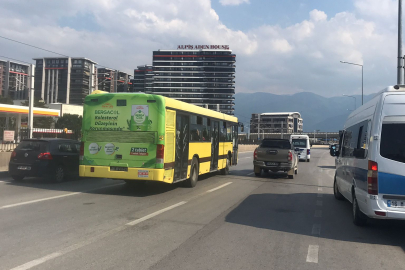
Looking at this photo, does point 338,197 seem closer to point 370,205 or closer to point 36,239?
point 370,205

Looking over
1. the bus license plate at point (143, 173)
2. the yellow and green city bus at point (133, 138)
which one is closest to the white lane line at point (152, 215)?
the yellow and green city bus at point (133, 138)

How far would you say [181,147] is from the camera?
1156 cm

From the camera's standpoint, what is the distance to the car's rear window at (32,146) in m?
12.5

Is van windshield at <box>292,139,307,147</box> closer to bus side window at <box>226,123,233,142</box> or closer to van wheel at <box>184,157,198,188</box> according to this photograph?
bus side window at <box>226,123,233,142</box>

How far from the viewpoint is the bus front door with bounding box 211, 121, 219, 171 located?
15.1 meters

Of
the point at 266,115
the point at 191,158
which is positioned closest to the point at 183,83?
the point at 266,115

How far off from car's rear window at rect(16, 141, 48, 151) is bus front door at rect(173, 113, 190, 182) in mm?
4942

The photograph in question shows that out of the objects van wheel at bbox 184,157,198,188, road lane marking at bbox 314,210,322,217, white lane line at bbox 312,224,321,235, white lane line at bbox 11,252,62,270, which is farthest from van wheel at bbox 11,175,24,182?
white lane line at bbox 312,224,321,235

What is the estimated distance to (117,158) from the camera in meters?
10.5

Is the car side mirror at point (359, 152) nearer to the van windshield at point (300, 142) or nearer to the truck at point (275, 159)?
the truck at point (275, 159)

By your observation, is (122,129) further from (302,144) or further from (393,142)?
(302,144)

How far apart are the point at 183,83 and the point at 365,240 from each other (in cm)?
14720

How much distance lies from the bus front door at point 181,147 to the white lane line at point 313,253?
226 inches

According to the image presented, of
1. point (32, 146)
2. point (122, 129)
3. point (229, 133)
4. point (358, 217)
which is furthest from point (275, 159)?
point (32, 146)
